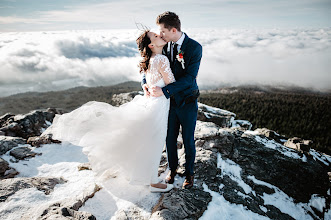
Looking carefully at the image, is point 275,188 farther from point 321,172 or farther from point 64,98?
point 64,98

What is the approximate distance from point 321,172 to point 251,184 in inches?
129

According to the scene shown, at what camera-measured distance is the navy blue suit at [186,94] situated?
387cm

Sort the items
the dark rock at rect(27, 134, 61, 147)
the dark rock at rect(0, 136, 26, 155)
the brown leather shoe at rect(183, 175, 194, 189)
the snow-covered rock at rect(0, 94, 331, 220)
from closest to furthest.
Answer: the snow-covered rock at rect(0, 94, 331, 220) < the brown leather shoe at rect(183, 175, 194, 189) < the dark rock at rect(0, 136, 26, 155) < the dark rock at rect(27, 134, 61, 147)

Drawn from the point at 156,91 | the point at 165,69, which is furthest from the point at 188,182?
the point at 165,69

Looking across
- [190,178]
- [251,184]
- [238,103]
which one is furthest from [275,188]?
[238,103]

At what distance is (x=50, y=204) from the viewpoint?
384cm

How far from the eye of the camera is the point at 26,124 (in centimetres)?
1112

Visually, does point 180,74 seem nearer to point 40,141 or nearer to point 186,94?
point 186,94

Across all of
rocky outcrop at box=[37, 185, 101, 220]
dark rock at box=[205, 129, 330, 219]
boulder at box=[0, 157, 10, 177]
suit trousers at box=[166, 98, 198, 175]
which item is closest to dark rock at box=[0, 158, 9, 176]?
boulder at box=[0, 157, 10, 177]

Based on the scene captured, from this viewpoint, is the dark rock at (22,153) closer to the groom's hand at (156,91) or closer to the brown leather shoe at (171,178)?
the brown leather shoe at (171,178)

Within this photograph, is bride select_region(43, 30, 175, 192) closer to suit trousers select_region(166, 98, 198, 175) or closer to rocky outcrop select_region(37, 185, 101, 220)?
suit trousers select_region(166, 98, 198, 175)

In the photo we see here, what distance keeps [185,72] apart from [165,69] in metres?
0.49

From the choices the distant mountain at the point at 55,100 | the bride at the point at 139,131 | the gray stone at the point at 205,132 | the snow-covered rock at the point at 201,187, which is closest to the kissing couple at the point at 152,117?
the bride at the point at 139,131

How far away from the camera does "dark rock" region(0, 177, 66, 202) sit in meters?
4.16
